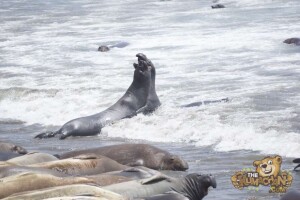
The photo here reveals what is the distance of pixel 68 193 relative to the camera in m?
6.86

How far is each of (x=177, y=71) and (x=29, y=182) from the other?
41.4 ft

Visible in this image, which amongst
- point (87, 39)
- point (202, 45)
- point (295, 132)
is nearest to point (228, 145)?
point (295, 132)

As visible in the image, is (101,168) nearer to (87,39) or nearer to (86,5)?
(87,39)

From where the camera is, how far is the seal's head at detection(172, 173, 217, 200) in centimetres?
835

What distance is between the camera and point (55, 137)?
1405 cm

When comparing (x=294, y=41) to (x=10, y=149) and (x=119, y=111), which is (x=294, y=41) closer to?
(x=119, y=111)

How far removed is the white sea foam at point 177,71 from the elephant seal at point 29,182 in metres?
4.51

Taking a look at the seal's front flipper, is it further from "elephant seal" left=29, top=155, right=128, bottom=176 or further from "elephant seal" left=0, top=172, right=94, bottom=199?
"elephant seal" left=0, top=172, right=94, bottom=199

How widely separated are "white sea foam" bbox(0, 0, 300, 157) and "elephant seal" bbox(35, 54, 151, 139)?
22cm

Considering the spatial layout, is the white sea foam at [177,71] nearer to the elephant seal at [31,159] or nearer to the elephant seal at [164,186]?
the elephant seal at [164,186]

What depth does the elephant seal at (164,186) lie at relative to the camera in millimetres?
7613

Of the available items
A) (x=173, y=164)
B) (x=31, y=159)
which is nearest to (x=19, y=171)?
(x=31, y=159)

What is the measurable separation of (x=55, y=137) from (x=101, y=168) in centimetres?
508

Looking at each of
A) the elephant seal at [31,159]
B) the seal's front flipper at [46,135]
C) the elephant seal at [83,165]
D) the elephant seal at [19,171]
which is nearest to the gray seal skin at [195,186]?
the elephant seal at [83,165]
